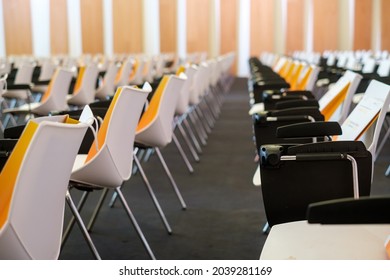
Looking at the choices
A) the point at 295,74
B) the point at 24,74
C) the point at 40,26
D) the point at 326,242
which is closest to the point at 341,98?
the point at 326,242

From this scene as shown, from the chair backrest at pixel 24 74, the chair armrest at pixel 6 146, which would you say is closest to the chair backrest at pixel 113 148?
the chair armrest at pixel 6 146

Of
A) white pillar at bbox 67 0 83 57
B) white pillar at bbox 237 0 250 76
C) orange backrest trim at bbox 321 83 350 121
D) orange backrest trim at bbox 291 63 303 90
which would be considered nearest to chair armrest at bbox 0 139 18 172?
orange backrest trim at bbox 321 83 350 121

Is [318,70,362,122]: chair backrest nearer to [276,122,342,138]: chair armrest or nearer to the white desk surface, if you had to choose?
[276,122,342,138]: chair armrest

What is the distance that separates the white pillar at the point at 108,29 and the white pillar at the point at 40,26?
1.82m

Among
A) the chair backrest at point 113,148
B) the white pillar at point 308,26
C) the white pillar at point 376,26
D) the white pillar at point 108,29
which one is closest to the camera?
the chair backrest at point 113,148

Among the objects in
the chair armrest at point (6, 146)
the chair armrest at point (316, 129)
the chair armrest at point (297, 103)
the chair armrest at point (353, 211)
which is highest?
the chair armrest at point (353, 211)

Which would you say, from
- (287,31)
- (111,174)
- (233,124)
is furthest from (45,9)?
(111,174)

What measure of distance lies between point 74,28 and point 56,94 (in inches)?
611

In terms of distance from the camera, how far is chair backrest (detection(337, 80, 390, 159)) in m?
3.19

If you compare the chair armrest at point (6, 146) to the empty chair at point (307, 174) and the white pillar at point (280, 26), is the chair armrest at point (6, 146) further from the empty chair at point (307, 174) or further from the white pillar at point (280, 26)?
the white pillar at point (280, 26)

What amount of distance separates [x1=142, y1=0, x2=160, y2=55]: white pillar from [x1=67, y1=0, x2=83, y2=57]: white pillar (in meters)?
1.95

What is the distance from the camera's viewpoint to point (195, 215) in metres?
4.70

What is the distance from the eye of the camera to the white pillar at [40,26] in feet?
68.8
